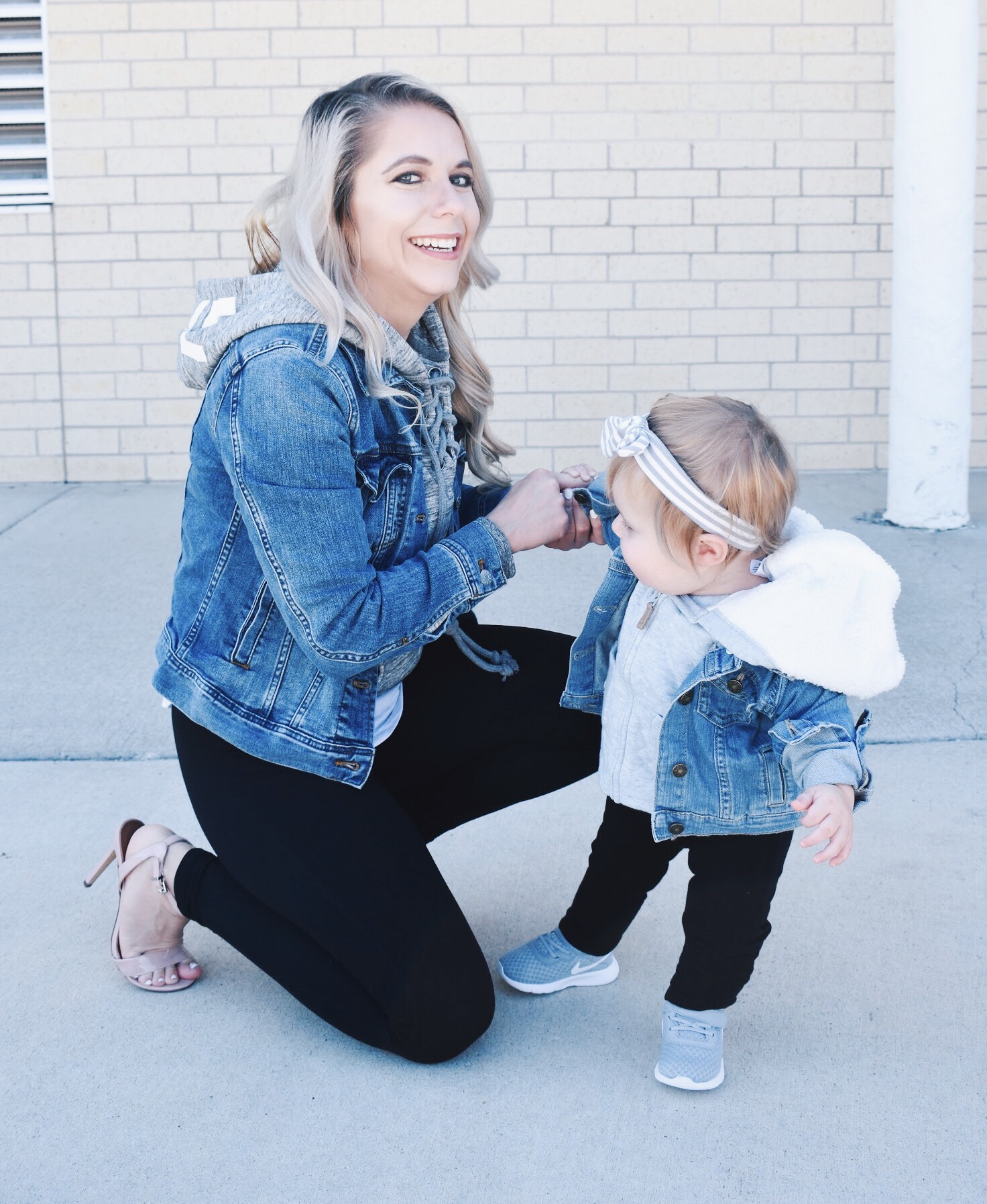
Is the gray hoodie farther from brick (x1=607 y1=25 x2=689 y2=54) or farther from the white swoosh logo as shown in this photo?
brick (x1=607 y1=25 x2=689 y2=54)

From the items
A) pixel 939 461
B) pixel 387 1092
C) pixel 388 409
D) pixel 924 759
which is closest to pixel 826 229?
pixel 939 461

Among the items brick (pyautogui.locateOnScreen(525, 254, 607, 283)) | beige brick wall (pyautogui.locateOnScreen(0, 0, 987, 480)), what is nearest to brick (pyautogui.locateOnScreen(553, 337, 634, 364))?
beige brick wall (pyautogui.locateOnScreen(0, 0, 987, 480))

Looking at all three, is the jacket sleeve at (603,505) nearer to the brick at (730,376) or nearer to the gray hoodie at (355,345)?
the gray hoodie at (355,345)

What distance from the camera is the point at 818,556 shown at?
82.1 inches

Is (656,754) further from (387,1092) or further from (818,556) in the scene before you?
(387,1092)

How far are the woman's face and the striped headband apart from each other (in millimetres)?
563

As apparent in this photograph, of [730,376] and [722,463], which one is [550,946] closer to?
[722,463]

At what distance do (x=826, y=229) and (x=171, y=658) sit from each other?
5.45m

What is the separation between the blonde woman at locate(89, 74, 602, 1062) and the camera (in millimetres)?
2209

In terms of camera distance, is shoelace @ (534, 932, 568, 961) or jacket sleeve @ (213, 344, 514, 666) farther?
shoelace @ (534, 932, 568, 961)

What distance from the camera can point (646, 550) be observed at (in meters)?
2.15

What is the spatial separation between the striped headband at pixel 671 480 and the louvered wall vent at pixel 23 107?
18.7ft

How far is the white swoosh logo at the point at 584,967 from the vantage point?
2496 millimetres

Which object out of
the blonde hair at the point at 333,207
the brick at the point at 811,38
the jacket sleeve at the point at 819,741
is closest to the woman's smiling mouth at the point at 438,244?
the blonde hair at the point at 333,207
